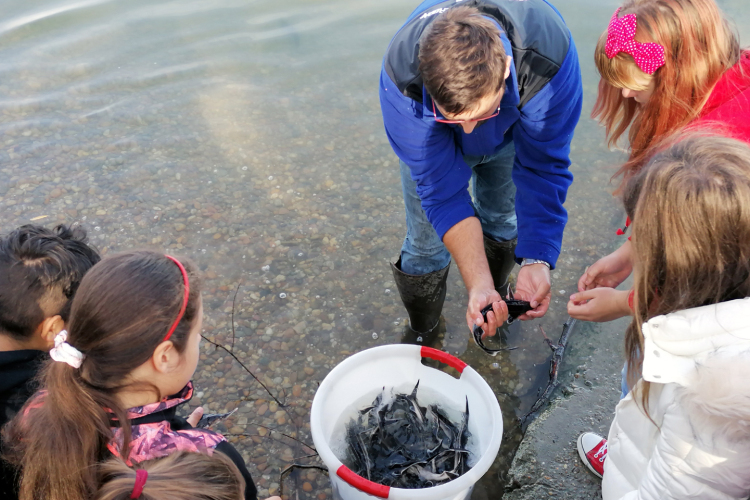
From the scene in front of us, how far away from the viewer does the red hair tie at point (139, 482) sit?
1263 mm

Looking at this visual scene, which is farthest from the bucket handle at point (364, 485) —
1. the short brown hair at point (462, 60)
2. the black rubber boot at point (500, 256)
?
the black rubber boot at point (500, 256)

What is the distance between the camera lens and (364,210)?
3967 millimetres

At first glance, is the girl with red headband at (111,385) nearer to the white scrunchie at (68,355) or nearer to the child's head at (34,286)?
the white scrunchie at (68,355)

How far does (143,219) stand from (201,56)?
2.63 m

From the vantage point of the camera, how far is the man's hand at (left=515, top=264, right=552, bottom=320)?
2404mm

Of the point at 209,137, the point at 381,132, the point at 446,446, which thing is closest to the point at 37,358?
the point at 446,446

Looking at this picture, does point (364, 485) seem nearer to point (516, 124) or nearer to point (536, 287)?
point (536, 287)

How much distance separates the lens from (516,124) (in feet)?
7.53

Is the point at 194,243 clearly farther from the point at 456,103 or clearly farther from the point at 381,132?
the point at 456,103

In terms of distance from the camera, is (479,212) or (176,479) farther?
(479,212)

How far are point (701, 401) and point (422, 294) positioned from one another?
66.3 inches

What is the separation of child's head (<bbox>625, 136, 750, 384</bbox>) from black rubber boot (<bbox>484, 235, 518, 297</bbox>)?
4.95 ft

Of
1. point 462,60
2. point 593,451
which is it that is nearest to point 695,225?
point 462,60

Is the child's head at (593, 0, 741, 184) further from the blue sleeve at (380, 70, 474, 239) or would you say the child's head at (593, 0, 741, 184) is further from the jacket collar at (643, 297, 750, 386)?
the jacket collar at (643, 297, 750, 386)
